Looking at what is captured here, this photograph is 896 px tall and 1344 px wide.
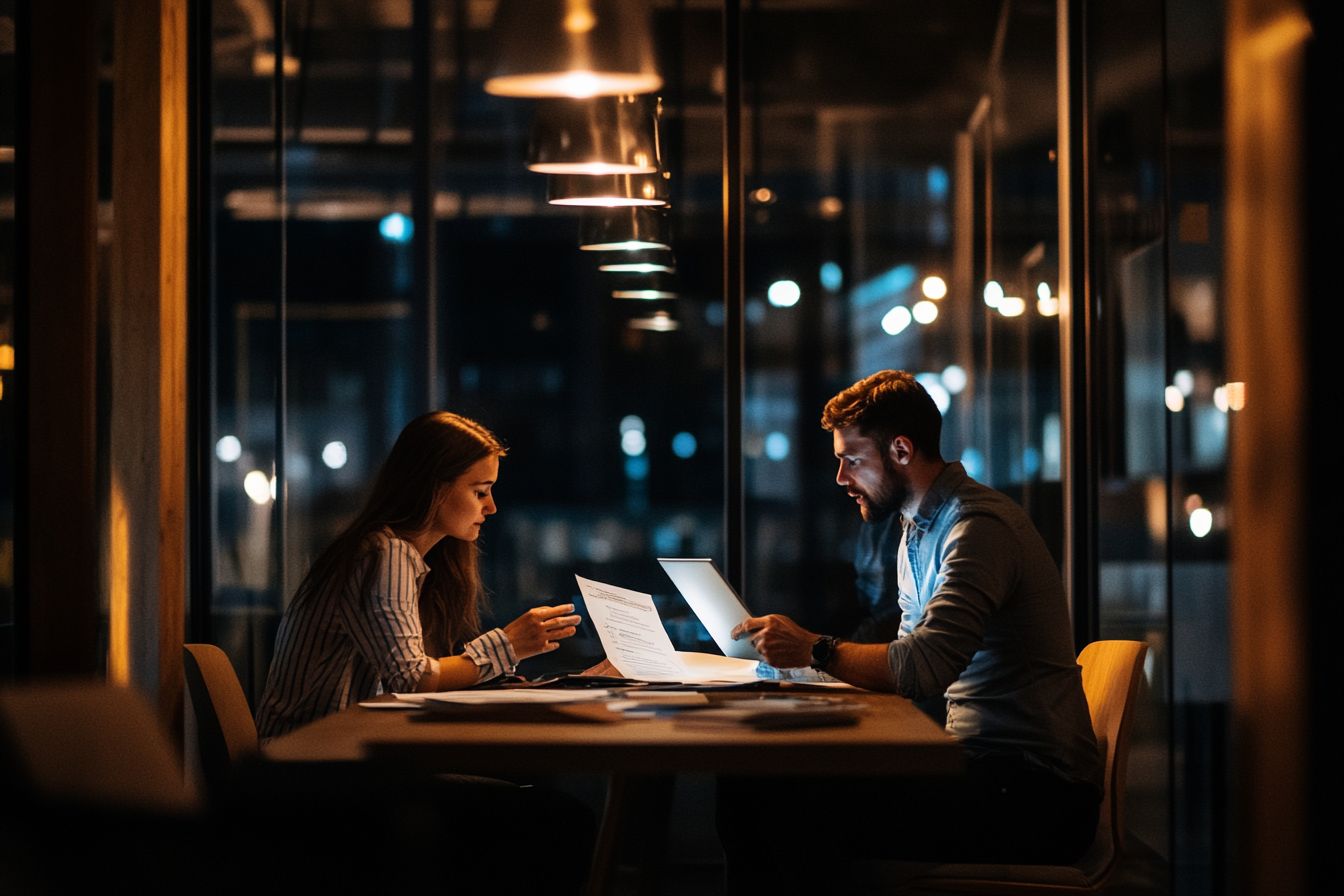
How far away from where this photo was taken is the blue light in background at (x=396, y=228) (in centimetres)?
508

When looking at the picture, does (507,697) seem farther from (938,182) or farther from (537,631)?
(938,182)

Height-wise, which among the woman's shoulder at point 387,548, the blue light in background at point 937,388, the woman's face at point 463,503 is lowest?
the woman's shoulder at point 387,548

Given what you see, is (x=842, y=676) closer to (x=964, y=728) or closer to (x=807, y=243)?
(x=964, y=728)

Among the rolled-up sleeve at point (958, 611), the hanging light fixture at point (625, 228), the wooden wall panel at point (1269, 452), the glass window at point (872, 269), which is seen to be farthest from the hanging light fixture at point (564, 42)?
the glass window at point (872, 269)

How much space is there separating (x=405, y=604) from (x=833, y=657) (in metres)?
0.93

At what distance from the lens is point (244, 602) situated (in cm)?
510

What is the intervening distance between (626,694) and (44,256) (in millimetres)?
1862

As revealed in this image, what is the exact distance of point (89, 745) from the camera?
6.40 feet

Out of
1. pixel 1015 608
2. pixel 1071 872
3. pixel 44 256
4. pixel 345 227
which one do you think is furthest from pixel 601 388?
pixel 1071 872

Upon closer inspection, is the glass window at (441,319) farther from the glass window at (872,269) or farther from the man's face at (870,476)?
the man's face at (870,476)

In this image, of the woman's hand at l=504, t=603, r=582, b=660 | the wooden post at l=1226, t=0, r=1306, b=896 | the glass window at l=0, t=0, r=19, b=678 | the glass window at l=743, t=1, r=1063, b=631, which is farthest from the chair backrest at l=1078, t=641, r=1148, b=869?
the glass window at l=0, t=0, r=19, b=678

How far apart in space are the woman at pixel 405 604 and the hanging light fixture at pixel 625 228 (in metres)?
1.12

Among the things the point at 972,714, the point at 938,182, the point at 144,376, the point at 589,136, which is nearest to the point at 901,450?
the point at 972,714

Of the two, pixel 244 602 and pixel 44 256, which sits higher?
pixel 44 256
